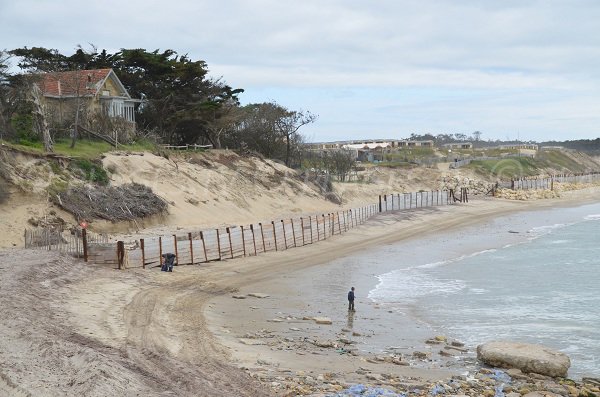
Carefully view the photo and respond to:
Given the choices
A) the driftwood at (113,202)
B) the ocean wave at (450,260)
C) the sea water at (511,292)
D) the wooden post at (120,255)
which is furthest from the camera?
the ocean wave at (450,260)

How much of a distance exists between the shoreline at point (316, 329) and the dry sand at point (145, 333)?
7cm

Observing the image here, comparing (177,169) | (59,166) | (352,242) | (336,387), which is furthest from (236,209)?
(336,387)

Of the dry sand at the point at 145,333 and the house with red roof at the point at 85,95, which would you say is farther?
the house with red roof at the point at 85,95

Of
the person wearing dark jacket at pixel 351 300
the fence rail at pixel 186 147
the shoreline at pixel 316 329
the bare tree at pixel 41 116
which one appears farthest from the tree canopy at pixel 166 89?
the person wearing dark jacket at pixel 351 300

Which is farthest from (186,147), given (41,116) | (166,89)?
(41,116)

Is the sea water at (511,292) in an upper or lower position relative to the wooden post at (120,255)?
lower

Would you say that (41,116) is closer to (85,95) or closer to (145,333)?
(85,95)

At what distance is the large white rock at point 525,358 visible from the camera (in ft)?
51.9

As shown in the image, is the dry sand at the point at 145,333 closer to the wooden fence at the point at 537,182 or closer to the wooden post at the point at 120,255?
the wooden post at the point at 120,255

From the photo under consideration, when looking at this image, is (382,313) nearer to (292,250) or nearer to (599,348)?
(599,348)

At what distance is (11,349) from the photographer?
13.0 m

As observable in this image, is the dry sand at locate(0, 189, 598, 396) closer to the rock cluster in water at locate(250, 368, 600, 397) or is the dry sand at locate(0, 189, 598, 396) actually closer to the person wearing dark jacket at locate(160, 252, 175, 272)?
the rock cluster in water at locate(250, 368, 600, 397)

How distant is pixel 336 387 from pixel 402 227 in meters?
34.7

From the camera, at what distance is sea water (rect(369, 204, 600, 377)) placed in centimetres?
1988
